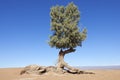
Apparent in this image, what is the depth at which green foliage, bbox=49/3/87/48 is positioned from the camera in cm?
4797

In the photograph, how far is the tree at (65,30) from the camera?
4800cm

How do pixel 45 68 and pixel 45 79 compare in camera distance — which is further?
pixel 45 68

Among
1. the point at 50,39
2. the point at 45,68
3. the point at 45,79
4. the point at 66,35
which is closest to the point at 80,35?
the point at 66,35

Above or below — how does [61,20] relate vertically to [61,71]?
above

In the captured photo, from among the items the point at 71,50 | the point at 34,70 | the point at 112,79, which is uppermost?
the point at 71,50

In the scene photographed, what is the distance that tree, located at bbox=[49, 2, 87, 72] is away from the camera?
48.0 metres

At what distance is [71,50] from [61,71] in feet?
15.7

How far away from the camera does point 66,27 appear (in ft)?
158

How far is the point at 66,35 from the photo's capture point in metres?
48.4

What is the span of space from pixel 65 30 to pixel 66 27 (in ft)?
2.21

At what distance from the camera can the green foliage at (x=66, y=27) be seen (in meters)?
48.0

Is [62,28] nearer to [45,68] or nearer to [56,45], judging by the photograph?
[56,45]

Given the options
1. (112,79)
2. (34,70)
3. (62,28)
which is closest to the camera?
(112,79)

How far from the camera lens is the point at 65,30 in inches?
1880
